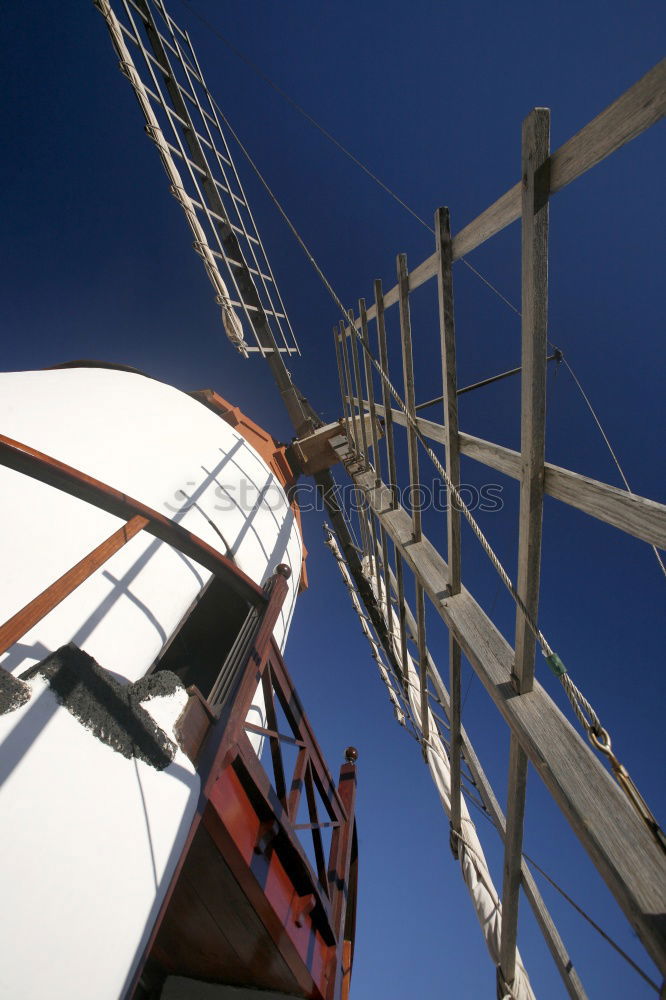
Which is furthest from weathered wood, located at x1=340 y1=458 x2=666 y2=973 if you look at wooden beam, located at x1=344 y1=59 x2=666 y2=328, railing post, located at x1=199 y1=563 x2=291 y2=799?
wooden beam, located at x1=344 y1=59 x2=666 y2=328

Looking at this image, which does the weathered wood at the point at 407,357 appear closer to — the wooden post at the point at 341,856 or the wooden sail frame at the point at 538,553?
the wooden sail frame at the point at 538,553

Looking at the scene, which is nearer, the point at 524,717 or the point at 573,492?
the point at 573,492

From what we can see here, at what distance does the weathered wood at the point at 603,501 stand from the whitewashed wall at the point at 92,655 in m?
2.22

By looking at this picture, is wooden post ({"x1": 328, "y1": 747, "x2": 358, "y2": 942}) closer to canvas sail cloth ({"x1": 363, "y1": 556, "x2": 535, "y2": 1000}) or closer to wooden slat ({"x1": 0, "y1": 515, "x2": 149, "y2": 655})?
canvas sail cloth ({"x1": 363, "y1": 556, "x2": 535, "y2": 1000})

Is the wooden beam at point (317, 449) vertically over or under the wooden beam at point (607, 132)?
over

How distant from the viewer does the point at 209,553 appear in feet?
7.20

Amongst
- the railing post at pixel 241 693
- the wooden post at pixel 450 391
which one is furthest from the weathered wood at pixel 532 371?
the railing post at pixel 241 693

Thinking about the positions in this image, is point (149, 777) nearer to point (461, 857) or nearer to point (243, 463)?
point (461, 857)

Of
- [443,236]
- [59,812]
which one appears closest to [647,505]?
[443,236]

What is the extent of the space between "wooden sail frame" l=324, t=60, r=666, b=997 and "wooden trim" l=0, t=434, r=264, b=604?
1.42 meters

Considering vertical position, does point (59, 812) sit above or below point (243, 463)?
below

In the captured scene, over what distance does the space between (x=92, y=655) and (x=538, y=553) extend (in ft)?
8.08

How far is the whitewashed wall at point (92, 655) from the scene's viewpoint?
1353 mm

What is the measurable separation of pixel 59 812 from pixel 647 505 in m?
2.37
